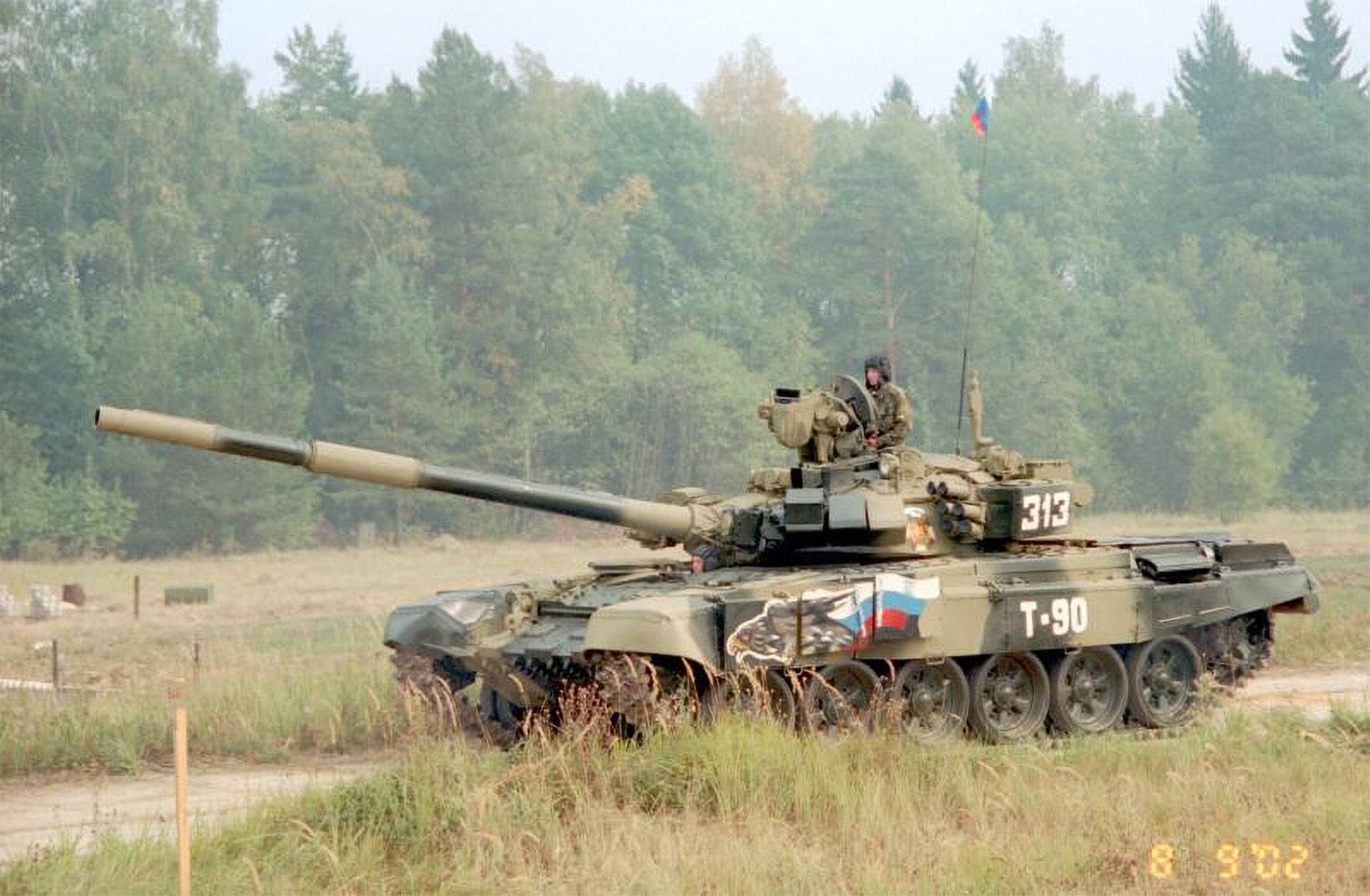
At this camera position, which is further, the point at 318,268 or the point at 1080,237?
the point at 1080,237

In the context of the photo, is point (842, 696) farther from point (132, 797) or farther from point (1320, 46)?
point (1320, 46)

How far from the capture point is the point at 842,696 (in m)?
14.1

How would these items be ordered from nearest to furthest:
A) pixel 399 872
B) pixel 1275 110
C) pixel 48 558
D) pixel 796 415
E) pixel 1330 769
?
1. pixel 399 872
2. pixel 1330 769
3. pixel 796 415
4. pixel 48 558
5. pixel 1275 110

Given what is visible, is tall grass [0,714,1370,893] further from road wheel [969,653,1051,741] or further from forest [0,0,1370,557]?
forest [0,0,1370,557]

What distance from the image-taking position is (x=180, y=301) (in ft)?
159

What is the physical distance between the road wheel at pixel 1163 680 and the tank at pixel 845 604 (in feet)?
0.06

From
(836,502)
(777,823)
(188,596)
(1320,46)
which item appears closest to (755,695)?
(836,502)

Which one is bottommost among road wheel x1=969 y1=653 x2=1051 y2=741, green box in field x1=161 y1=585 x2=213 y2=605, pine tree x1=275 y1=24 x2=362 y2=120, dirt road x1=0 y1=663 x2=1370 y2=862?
dirt road x1=0 y1=663 x2=1370 y2=862

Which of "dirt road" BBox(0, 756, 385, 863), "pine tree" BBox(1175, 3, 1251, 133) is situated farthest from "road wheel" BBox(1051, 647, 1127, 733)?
"pine tree" BBox(1175, 3, 1251, 133)

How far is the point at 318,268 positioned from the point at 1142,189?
104ft

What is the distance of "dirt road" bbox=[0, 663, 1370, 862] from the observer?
11.8 meters

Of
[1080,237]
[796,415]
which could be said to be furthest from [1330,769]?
[1080,237]

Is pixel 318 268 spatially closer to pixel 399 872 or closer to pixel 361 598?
Answer: pixel 361 598
